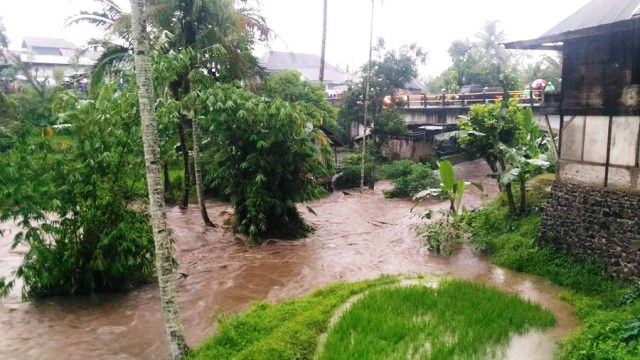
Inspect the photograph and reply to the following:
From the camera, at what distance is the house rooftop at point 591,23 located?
8562mm

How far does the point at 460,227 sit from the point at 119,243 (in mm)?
9055

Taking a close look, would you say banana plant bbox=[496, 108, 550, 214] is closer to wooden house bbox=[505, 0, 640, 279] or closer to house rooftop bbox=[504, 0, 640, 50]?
wooden house bbox=[505, 0, 640, 279]

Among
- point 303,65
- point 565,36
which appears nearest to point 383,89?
point 565,36

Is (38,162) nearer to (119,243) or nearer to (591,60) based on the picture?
(119,243)

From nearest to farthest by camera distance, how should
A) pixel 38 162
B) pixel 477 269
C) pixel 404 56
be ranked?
1. pixel 38 162
2. pixel 477 269
3. pixel 404 56

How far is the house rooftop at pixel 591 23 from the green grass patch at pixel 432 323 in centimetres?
542

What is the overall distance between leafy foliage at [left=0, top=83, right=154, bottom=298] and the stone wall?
9524mm

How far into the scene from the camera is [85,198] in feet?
30.0

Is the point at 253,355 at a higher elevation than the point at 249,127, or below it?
below

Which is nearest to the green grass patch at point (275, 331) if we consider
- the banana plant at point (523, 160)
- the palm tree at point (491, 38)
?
the banana plant at point (523, 160)

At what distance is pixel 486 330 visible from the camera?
669 cm

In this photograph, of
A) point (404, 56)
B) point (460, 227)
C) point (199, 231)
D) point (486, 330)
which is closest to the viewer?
point (486, 330)

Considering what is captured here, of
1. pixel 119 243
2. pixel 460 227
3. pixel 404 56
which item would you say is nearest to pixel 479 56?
pixel 404 56

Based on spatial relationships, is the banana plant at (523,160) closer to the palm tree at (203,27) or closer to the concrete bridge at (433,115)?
the palm tree at (203,27)
